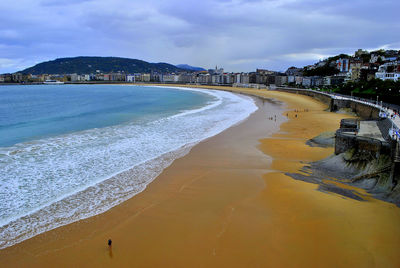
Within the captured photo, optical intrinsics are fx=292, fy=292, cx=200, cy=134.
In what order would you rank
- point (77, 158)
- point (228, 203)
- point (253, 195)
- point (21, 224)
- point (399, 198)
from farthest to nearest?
1. point (77, 158)
2. point (253, 195)
3. point (228, 203)
4. point (399, 198)
5. point (21, 224)

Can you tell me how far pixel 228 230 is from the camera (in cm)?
692

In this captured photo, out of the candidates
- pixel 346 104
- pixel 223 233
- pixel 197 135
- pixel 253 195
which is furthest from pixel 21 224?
pixel 346 104

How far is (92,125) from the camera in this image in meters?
22.6

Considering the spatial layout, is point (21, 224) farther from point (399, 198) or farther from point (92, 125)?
point (92, 125)

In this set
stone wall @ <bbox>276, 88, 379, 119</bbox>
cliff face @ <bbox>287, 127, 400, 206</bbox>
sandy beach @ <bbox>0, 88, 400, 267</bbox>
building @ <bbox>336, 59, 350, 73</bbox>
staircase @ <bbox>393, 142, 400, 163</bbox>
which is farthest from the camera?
building @ <bbox>336, 59, 350, 73</bbox>

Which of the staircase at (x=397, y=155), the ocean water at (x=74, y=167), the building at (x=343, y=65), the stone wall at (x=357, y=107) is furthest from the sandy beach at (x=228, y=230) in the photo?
the building at (x=343, y=65)

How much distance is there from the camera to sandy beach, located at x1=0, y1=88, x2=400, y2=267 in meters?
5.89

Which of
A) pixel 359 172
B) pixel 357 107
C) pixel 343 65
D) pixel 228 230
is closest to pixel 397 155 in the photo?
pixel 359 172

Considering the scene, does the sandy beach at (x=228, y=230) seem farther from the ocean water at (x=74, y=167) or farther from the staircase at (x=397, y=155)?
the staircase at (x=397, y=155)

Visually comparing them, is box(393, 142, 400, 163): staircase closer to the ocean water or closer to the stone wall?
the ocean water

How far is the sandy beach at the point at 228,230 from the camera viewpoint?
589 centimetres

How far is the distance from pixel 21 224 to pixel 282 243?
20.8 feet

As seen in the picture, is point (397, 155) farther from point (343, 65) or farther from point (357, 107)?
point (343, 65)

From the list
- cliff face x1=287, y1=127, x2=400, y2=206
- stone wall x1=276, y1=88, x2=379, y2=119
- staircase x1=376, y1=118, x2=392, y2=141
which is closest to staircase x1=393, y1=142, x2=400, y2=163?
cliff face x1=287, y1=127, x2=400, y2=206
